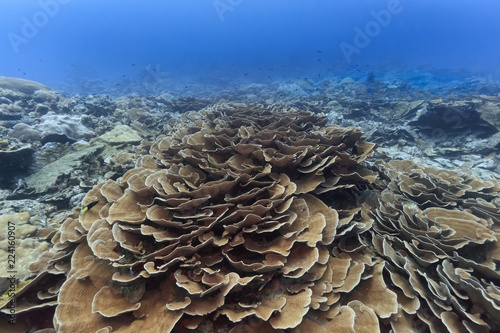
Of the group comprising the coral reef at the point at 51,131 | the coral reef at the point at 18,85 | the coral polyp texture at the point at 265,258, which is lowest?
the coral polyp texture at the point at 265,258

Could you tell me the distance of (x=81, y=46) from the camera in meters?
159

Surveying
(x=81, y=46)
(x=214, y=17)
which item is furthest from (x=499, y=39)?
(x=81, y=46)

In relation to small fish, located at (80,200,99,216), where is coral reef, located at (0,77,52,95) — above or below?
above

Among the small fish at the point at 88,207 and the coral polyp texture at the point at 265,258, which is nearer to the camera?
the coral polyp texture at the point at 265,258

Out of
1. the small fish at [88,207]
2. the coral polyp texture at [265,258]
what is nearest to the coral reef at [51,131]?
the coral polyp texture at [265,258]

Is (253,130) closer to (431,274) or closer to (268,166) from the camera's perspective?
(268,166)

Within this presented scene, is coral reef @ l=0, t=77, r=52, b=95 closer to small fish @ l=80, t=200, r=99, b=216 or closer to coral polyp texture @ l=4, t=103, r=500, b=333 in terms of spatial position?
coral polyp texture @ l=4, t=103, r=500, b=333

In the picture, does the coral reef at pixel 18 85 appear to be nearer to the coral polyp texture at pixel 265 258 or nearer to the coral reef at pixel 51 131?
the coral reef at pixel 51 131

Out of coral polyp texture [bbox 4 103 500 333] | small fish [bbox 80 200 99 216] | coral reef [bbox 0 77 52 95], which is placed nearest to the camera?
coral polyp texture [bbox 4 103 500 333]

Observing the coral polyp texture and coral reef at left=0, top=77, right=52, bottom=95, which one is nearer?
the coral polyp texture

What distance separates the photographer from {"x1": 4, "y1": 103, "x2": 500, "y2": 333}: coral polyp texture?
223 cm

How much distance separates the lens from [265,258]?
265 cm

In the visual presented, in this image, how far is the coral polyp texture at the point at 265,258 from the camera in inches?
87.9

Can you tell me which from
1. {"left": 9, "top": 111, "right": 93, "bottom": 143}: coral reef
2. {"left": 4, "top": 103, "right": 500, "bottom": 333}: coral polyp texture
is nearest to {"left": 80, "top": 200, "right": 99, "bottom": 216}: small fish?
{"left": 4, "top": 103, "right": 500, "bottom": 333}: coral polyp texture
